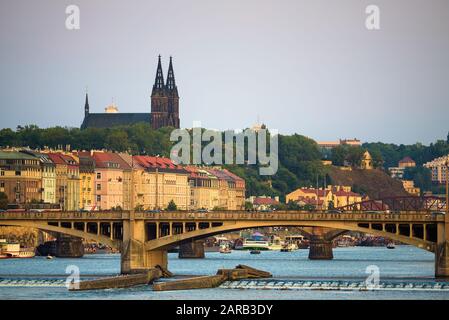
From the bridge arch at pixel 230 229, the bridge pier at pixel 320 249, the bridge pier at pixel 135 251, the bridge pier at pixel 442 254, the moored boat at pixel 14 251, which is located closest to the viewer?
the bridge pier at pixel 442 254

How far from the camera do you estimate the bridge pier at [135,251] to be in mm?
137125

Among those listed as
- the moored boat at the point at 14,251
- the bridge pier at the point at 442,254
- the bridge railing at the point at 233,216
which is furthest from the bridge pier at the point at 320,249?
the bridge pier at the point at 442,254

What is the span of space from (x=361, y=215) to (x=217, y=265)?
25418 millimetres

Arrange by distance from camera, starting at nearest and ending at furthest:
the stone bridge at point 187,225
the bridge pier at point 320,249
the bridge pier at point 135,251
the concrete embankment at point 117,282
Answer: the concrete embankment at point 117,282 → the stone bridge at point 187,225 → the bridge pier at point 135,251 → the bridge pier at point 320,249

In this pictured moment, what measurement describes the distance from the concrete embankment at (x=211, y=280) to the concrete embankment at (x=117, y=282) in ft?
8.64

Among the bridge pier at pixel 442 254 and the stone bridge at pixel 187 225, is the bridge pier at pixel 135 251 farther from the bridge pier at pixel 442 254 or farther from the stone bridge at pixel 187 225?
the bridge pier at pixel 442 254

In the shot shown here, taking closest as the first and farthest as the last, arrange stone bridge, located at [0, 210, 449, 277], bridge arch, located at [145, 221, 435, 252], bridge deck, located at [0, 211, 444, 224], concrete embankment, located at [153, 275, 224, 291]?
concrete embankment, located at [153, 275, 224, 291], stone bridge, located at [0, 210, 449, 277], bridge deck, located at [0, 211, 444, 224], bridge arch, located at [145, 221, 435, 252]

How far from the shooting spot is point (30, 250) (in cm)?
18050

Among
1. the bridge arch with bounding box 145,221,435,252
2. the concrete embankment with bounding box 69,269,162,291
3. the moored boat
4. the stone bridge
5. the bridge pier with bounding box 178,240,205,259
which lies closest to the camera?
the concrete embankment with bounding box 69,269,162,291

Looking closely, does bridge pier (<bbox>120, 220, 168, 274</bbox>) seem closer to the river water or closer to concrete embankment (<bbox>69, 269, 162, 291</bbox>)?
the river water

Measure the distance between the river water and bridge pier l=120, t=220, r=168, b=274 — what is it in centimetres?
217

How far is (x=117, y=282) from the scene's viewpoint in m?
122

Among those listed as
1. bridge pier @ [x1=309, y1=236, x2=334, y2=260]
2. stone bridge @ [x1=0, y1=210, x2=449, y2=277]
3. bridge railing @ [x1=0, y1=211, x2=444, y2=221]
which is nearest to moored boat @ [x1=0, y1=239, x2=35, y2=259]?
Result: bridge pier @ [x1=309, y1=236, x2=334, y2=260]

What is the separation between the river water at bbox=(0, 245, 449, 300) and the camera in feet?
374
